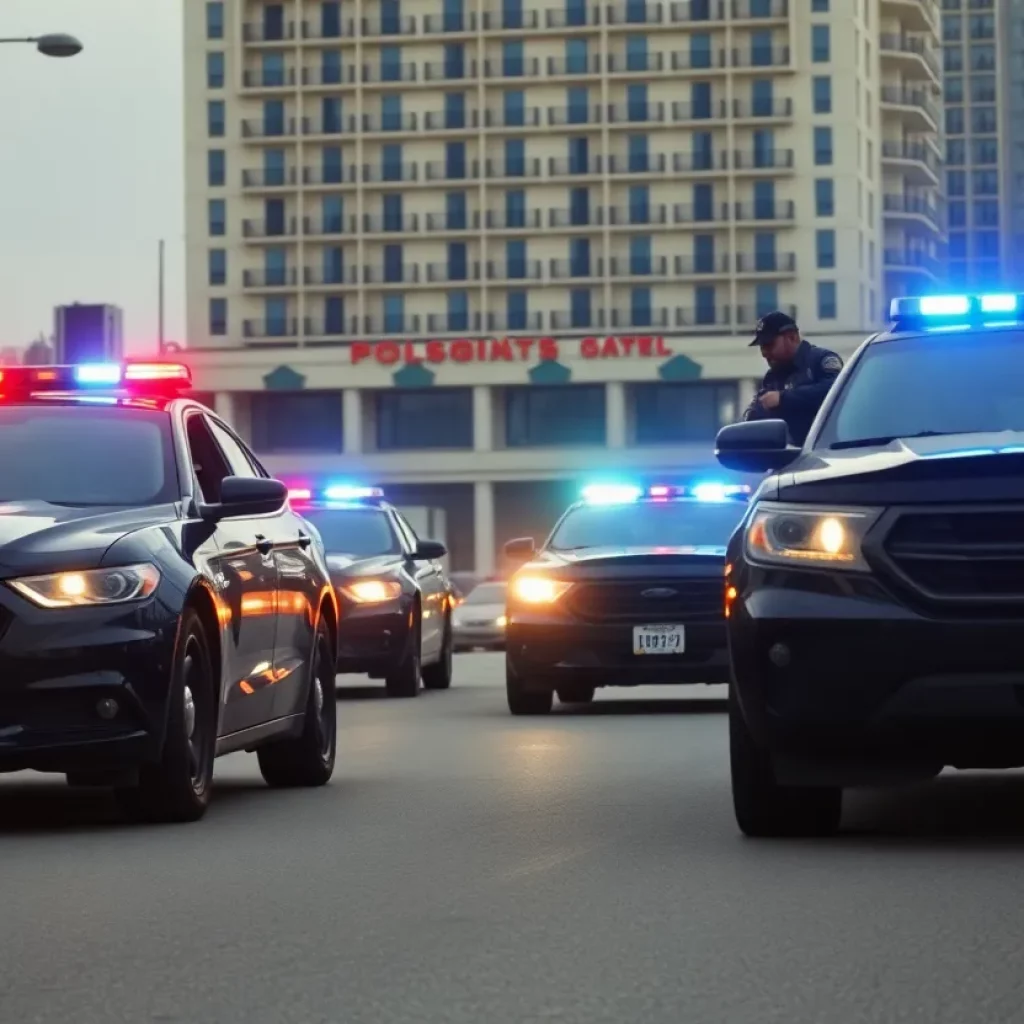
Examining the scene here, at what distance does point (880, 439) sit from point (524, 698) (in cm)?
923

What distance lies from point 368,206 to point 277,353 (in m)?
14.5

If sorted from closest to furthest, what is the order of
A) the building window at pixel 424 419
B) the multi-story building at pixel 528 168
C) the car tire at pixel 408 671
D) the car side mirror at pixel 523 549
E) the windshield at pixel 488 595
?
the car side mirror at pixel 523 549 < the car tire at pixel 408 671 < the windshield at pixel 488 595 < the building window at pixel 424 419 < the multi-story building at pixel 528 168

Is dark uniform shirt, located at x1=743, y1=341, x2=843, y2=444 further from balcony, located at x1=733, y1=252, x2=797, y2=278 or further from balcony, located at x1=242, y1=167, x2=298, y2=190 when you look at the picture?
balcony, located at x1=242, y1=167, x2=298, y2=190

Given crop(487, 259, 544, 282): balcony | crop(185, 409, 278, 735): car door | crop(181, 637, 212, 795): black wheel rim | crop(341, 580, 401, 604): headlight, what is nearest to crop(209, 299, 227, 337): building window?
crop(487, 259, 544, 282): balcony

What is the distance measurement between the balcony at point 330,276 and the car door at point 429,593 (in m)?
91.2

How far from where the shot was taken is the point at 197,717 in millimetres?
9188

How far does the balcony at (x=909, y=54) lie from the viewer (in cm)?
11831

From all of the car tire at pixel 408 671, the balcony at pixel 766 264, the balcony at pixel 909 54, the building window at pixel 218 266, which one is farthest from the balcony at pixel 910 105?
the car tire at pixel 408 671

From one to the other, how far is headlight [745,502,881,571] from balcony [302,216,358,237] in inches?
4243

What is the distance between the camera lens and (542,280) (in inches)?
4461

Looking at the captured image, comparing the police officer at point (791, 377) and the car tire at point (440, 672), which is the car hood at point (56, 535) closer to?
the police officer at point (791, 377)

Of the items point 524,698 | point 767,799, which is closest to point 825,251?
point 524,698

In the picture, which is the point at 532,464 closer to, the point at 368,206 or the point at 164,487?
the point at 368,206

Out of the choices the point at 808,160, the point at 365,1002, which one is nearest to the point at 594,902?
the point at 365,1002
